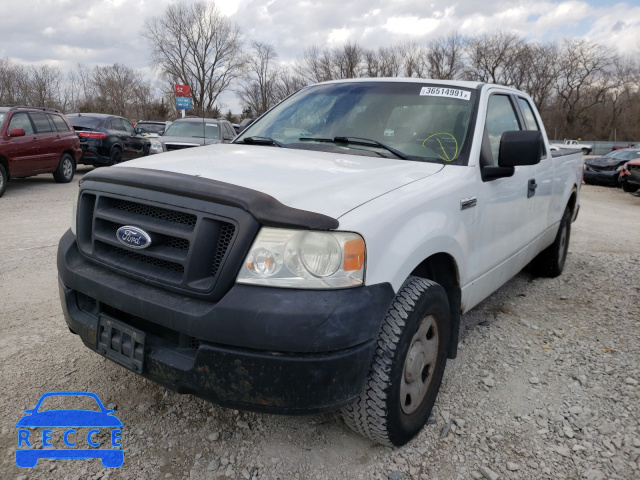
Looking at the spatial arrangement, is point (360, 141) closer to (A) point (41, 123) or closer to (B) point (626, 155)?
(A) point (41, 123)

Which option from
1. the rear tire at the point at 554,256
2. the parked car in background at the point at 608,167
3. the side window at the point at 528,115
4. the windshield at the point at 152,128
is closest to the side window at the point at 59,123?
the side window at the point at 528,115

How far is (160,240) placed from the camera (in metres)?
2.08

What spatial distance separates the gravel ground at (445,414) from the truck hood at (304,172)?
3.95 feet

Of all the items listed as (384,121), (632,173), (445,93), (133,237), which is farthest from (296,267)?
(632,173)

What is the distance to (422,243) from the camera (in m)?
2.23

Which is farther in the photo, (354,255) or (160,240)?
(160,240)

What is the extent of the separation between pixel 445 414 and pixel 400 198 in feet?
4.13

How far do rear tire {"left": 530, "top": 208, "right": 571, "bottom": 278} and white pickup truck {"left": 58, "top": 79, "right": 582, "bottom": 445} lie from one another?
→ 2320 millimetres

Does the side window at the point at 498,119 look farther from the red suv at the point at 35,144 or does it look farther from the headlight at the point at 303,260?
the red suv at the point at 35,144

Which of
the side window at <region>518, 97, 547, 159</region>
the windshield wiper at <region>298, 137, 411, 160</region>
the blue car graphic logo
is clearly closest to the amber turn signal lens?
the windshield wiper at <region>298, 137, 411, 160</region>

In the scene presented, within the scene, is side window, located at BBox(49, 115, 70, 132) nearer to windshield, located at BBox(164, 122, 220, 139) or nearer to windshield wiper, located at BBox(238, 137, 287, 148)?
windshield, located at BBox(164, 122, 220, 139)

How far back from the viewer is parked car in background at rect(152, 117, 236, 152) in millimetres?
11992

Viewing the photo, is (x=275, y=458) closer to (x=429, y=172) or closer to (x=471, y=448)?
(x=471, y=448)

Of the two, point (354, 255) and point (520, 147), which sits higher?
point (520, 147)
